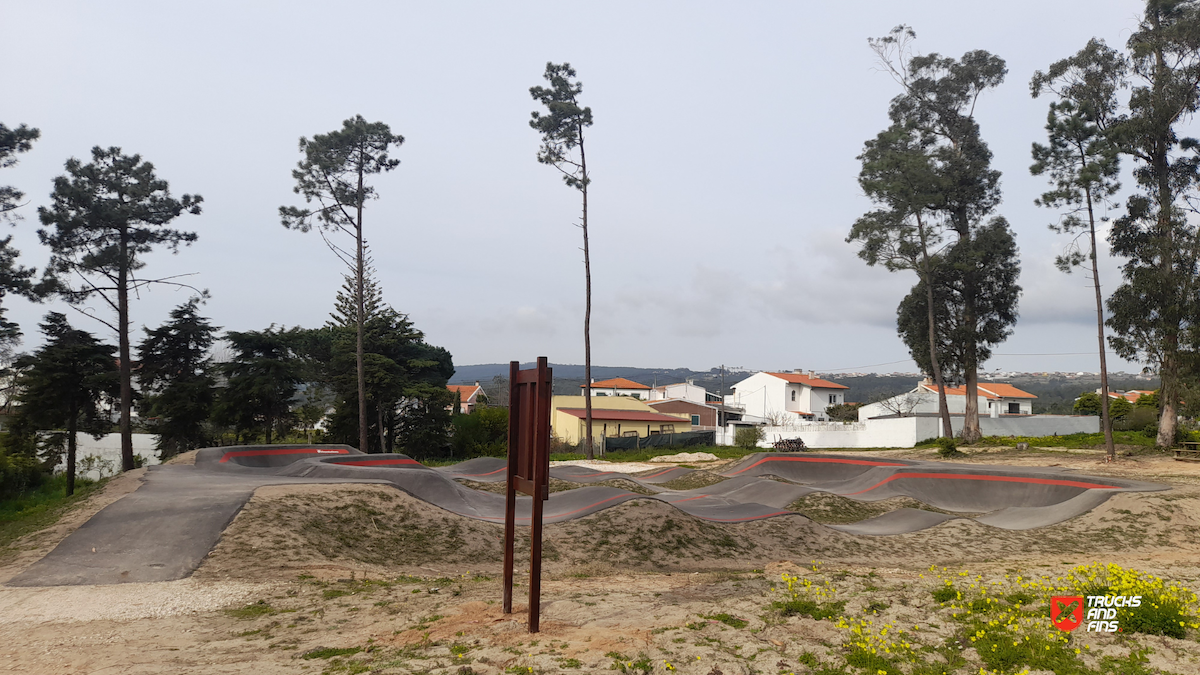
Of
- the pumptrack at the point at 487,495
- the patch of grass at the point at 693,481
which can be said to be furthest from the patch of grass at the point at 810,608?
the patch of grass at the point at 693,481

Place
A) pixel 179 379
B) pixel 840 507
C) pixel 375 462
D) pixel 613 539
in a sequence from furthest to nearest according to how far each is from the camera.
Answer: pixel 179 379 → pixel 375 462 → pixel 840 507 → pixel 613 539

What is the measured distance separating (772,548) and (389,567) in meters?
6.63

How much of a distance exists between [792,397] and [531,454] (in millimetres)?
67783

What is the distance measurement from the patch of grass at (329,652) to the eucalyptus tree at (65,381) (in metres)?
21.1

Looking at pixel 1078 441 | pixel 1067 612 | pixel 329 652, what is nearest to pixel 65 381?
pixel 329 652

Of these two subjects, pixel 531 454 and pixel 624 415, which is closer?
pixel 531 454

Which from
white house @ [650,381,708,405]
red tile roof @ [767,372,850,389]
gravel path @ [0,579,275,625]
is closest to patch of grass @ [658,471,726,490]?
gravel path @ [0,579,275,625]

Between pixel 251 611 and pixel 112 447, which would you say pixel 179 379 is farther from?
pixel 251 611

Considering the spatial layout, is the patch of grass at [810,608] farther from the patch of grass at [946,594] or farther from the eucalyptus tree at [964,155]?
the eucalyptus tree at [964,155]

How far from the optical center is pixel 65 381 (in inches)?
861

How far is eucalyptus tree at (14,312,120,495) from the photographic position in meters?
21.3

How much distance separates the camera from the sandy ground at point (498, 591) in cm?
482

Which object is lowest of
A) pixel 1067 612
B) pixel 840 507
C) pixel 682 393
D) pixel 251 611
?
pixel 840 507

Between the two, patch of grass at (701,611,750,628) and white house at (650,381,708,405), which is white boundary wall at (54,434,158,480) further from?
white house at (650,381,708,405)
